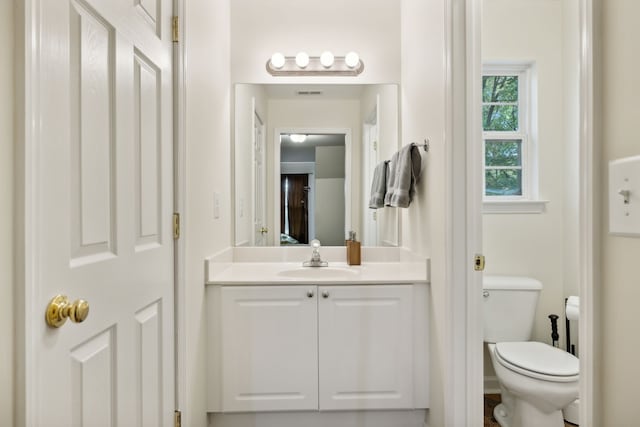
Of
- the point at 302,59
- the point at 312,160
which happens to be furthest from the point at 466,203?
the point at 302,59

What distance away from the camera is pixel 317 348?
5.95 ft

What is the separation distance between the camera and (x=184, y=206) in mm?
1460

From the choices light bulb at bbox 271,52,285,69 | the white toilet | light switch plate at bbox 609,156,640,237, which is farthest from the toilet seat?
light bulb at bbox 271,52,285,69

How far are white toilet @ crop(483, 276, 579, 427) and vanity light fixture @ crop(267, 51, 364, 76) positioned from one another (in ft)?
5.09

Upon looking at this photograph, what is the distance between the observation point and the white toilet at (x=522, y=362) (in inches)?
69.5

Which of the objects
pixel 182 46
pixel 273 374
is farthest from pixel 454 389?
pixel 182 46

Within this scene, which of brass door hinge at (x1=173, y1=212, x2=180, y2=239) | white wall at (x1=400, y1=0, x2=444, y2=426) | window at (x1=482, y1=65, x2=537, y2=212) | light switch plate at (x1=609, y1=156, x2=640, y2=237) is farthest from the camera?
window at (x1=482, y1=65, x2=537, y2=212)

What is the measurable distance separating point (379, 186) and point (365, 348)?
38.3 inches

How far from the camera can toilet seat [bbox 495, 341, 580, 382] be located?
1.76 m

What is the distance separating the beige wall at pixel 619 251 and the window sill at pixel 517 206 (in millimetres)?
1861

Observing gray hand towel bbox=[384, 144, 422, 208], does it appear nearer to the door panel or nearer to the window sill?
the window sill

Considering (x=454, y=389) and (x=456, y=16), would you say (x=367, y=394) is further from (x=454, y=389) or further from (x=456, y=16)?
(x=456, y=16)

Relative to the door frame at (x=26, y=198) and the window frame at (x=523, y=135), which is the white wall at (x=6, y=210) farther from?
the window frame at (x=523, y=135)

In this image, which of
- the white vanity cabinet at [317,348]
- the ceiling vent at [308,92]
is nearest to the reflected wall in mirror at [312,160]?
the ceiling vent at [308,92]
